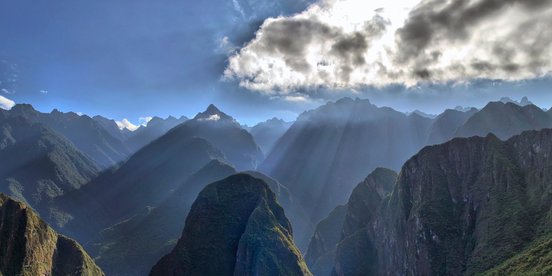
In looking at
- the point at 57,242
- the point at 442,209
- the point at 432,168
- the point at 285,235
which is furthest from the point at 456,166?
the point at 57,242

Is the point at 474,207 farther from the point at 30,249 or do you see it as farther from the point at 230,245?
the point at 30,249

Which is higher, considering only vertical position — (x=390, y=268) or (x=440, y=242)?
(x=440, y=242)

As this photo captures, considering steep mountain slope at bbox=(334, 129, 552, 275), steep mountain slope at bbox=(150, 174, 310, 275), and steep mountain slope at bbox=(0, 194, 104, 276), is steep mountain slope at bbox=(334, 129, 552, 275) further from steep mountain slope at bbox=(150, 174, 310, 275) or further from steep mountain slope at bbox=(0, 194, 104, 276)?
steep mountain slope at bbox=(0, 194, 104, 276)

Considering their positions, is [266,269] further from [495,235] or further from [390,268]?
[495,235]

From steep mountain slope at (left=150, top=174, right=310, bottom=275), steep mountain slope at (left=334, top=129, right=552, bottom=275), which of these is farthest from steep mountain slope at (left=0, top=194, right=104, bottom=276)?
steep mountain slope at (left=334, top=129, right=552, bottom=275)

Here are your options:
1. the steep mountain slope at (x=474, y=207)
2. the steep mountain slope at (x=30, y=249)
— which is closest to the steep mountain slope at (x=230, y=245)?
the steep mountain slope at (x=30, y=249)
